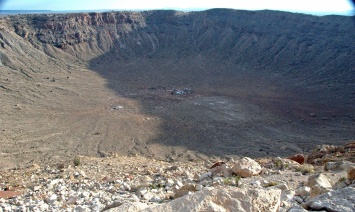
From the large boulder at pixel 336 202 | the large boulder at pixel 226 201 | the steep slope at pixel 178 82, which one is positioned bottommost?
the steep slope at pixel 178 82

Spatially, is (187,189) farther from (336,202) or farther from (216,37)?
(216,37)

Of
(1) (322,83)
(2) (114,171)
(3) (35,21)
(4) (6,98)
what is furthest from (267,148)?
(3) (35,21)

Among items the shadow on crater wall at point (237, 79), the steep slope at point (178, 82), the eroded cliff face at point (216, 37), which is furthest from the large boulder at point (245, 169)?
the eroded cliff face at point (216, 37)

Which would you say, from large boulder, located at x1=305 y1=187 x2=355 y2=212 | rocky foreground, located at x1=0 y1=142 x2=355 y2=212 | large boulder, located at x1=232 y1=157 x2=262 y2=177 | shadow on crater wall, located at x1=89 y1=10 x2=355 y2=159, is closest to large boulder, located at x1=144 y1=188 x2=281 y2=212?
rocky foreground, located at x1=0 y1=142 x2=355 y2=212

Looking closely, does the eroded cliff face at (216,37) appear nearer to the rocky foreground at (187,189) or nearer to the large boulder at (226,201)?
the rocky foreground at (187,189)

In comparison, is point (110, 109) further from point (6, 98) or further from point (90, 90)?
point (6, 98)

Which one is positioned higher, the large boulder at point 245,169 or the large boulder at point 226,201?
the large boulder at point 226,201
